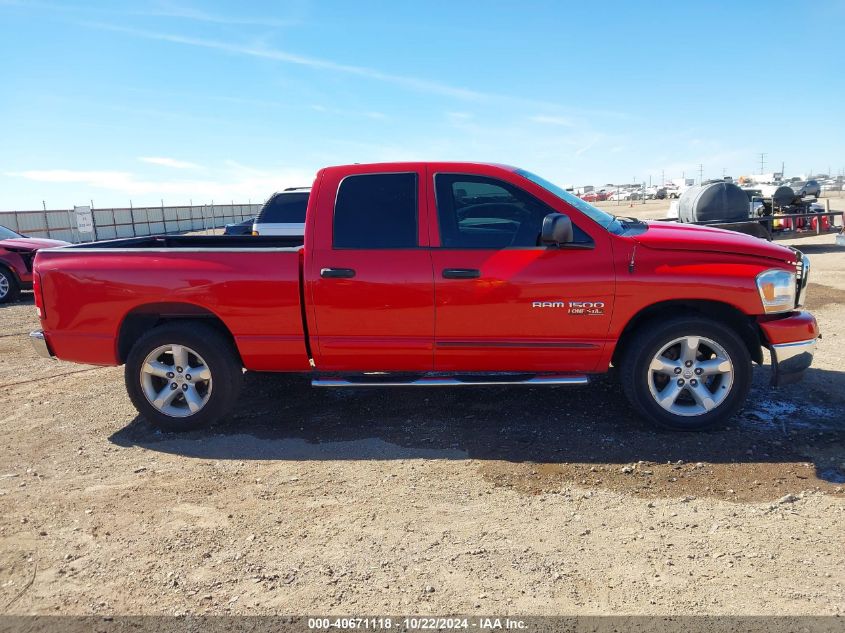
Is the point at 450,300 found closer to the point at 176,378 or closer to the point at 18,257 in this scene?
the point at 176,378

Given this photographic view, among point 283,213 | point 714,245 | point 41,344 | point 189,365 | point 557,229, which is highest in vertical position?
point 283,213

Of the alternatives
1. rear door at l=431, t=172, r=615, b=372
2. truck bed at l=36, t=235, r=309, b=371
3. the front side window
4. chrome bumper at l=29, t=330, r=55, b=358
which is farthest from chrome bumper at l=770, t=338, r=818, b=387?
chrome bumper at l=29, t=330, r=55, b=358

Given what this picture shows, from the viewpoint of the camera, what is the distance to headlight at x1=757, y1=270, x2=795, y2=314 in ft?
13.8

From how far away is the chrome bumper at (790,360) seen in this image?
4250 millimetres

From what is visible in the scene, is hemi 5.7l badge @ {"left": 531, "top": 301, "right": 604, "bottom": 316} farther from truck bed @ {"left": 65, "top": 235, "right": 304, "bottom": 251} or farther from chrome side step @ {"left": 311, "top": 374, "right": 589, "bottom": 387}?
truck bed @ {"left": 65, "top": 235, "right": 304, "bottom": 251}

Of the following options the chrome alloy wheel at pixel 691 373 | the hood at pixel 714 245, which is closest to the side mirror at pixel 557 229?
the hood at pixel 714 245

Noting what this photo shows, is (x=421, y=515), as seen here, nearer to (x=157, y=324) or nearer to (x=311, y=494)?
(x=311, y=494)

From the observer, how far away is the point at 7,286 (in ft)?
38.2

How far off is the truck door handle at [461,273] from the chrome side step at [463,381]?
2.48 ft

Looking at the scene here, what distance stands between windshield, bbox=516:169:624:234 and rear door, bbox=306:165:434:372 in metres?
0.87

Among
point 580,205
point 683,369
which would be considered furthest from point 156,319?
point 683,369

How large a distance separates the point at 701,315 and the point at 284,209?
832cm

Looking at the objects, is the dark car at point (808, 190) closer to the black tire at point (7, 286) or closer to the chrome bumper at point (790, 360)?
the chrome bumper at point (790, 360)

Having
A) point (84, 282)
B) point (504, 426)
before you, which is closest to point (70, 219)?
point (84, 282)
